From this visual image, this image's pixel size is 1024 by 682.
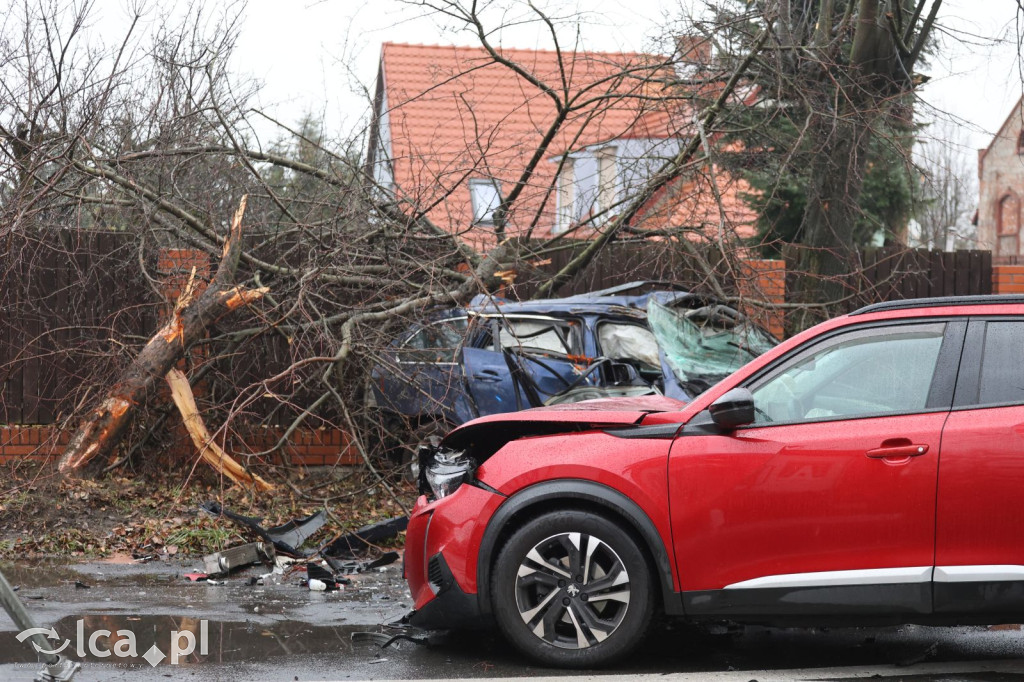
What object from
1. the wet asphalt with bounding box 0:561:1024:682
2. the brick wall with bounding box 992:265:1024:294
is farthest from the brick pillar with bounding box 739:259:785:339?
the wet asphalt with bounding box 0:561:1024:682

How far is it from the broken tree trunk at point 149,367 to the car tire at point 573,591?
498cm

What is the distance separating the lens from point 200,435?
9.19 metres

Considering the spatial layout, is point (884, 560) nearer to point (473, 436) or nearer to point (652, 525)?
point (652, 525)

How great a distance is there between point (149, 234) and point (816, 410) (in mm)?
7223

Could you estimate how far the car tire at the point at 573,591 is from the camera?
4.72 metres

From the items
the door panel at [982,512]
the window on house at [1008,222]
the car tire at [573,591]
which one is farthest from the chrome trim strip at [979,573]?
the window on house at [1008,222]

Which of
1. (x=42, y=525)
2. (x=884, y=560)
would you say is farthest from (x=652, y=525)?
(x=42, y=525)

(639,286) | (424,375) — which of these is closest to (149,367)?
(424,375)

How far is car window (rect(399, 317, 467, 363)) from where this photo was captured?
8945 millimetres

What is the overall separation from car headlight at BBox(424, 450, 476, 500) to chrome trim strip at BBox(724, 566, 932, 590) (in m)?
1.40

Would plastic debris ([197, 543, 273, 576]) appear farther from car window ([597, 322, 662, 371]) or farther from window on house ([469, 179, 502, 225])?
window on house ([469, 179, 502, 225])

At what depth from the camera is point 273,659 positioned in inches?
198

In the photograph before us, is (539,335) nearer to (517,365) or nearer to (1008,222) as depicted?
(517,365)

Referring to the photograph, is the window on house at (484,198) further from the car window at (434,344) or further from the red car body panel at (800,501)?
the red car body panel at (800,501)
